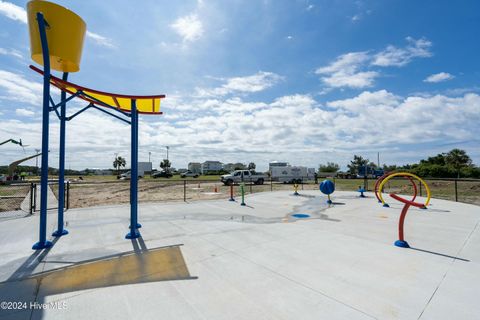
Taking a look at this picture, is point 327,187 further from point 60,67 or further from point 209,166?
point 209,166

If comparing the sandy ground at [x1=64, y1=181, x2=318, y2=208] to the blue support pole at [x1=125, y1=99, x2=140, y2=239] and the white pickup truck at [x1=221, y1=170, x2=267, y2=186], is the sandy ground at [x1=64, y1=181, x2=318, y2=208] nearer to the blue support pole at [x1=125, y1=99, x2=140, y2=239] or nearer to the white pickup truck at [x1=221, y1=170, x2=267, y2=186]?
the white pickup truck at [x1=221, y1=170, x2=267, y2=186]

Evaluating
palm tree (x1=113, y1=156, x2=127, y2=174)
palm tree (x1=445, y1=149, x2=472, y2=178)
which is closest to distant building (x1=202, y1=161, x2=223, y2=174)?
palm tree (x1=113, y1=156, x2=127, y2=174)

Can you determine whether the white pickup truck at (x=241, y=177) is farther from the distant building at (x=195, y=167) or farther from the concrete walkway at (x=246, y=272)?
the distant building at (x=195, y=167)

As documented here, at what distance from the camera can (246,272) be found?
3.86 metres

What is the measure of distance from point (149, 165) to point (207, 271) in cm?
6445

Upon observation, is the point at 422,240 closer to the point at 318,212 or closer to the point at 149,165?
the point at 318,212

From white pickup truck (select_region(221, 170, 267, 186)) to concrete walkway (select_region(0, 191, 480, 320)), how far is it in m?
22.5

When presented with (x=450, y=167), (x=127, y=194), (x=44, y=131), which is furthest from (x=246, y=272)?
(x=450, y=167)

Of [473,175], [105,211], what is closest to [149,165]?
[105,211]

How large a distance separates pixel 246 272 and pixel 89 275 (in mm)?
2629

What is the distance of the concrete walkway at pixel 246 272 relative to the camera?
2.85 m

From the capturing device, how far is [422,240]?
18.6 ft

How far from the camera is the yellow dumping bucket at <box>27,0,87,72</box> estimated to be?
16.7ft

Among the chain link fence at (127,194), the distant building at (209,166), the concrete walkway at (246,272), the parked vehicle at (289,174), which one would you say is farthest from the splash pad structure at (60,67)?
the distant building at (209,166)
